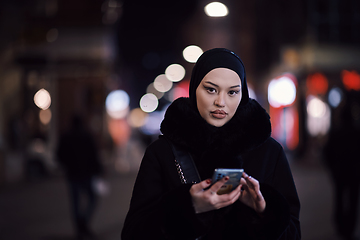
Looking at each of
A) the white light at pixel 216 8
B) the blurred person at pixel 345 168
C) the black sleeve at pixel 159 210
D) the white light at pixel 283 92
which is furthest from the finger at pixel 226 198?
the white light at pixel 283 92

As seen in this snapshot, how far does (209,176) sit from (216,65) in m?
0.55

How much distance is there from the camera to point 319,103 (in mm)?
17875

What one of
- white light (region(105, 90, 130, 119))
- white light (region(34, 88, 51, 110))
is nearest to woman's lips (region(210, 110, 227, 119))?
white light (region(34, 88, 51, 110))

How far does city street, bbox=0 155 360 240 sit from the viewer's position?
6453 millimetres

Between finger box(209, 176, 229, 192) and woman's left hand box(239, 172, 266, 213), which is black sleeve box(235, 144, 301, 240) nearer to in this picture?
woman's left hand box(239, 172, 266, 213)

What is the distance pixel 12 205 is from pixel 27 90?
838cm

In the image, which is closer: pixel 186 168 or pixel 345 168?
pixel 186 168

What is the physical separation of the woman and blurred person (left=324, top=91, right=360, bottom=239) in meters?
4.29

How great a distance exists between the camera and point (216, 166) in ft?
6.04

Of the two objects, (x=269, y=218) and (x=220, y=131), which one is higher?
(x=220, y=131)

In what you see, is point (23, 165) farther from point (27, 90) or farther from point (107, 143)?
point (107, 143)

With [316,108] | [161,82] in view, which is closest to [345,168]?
[161,82]

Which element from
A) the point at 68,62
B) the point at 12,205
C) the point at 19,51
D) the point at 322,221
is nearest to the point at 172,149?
the point at 322,221

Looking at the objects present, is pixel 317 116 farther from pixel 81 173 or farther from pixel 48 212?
pixel 81 173
